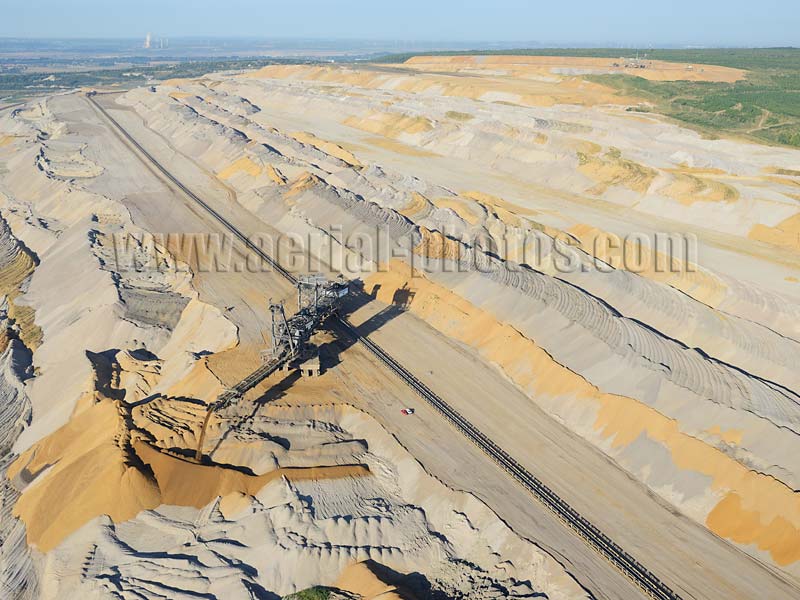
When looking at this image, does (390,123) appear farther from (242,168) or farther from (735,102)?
(735,102)

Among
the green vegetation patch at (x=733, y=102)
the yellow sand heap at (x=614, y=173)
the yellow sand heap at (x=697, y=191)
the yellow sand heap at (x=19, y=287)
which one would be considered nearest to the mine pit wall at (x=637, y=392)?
the yellow sand heap at (x=19, y=287)

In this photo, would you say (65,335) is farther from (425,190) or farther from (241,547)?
(425,190)

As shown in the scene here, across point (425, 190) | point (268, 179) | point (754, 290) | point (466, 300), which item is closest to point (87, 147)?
point (268, 179)

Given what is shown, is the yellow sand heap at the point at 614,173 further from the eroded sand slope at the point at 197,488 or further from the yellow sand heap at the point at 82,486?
the yellow sand heap at the point at 82,486

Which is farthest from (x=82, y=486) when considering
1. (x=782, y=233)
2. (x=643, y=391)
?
(x=782, y=233)

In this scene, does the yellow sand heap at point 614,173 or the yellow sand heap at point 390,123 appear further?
the yellow sand heap at point 390,123

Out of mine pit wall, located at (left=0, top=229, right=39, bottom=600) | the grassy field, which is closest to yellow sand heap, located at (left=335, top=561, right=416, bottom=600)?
mine pit wall, located at (left=0, top=229, right=39, bottom=600)
